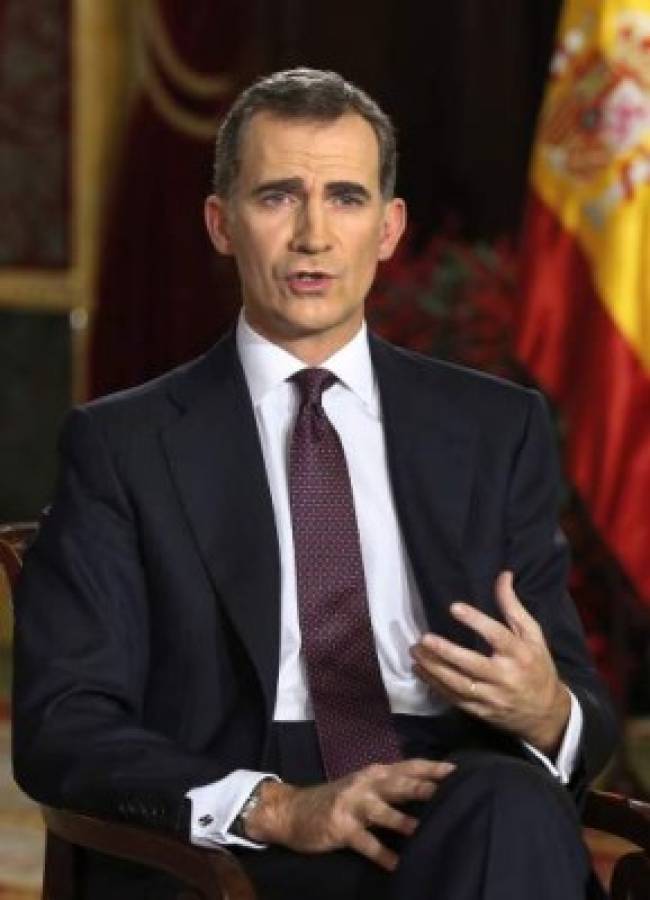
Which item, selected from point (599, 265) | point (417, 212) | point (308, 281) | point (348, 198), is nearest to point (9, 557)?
point (308, 281)

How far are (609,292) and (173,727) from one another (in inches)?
98.8

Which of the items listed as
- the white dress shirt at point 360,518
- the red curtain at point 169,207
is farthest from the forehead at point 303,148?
the red curtain at point 169,207

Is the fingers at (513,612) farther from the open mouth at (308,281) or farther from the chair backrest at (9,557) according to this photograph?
the chair backrest at (9,557)

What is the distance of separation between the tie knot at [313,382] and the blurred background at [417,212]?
0.56m

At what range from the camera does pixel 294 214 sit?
2.75m

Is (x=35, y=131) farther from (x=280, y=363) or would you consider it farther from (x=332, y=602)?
(x=332, y=602)

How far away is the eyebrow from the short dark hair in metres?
0.06

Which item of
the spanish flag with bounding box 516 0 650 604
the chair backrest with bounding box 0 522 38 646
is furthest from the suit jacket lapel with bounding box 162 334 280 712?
the spanish flag with bounding box 516 0 650 604

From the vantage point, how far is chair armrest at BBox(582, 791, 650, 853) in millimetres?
2547

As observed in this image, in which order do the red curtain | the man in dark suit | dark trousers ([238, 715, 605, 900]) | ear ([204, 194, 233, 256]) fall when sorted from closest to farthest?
dark trousers ([238, 715, 605, 900]) → the man in dark suit → ear ([204, 194, 233, 256]) → the red curtain

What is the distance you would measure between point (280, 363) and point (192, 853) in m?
0.74

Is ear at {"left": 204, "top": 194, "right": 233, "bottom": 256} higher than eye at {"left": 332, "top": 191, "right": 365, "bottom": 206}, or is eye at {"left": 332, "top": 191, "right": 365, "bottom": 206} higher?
eye at {"left": 332, "top": 191, "right": 365, "bottom": 206}

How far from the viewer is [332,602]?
2.71 metres

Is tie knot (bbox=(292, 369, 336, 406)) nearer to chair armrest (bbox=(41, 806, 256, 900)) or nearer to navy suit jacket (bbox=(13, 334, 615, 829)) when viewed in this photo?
navy suit jacket (bbox=(13, 334, 615, 829))
